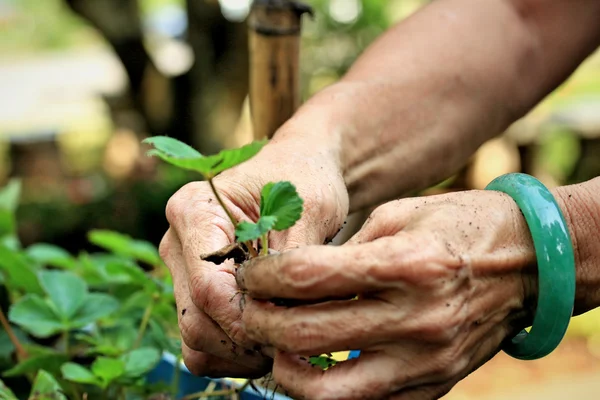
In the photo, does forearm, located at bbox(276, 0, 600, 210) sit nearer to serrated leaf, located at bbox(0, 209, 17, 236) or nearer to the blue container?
the blue container

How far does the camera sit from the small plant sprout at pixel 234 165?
537mm

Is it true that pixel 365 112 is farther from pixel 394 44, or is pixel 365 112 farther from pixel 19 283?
pixel 19 283

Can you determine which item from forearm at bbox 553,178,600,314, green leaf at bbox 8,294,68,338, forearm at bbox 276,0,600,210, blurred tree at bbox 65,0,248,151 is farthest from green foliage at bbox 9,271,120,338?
blurred tree at bbox 65,0,248,151

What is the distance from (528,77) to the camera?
1187 millimetres

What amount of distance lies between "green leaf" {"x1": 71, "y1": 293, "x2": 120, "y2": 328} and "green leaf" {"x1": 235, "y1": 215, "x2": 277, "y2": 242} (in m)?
0.45

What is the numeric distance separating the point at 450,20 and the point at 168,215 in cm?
62

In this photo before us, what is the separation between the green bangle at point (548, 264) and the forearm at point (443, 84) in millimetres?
376

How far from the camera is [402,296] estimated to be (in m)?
0.58

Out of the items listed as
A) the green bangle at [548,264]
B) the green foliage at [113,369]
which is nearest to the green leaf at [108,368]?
the green foliage at [113,369]

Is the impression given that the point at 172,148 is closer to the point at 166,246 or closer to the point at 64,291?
the point at 166,246

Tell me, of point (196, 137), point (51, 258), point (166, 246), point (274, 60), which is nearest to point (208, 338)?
point (166, 246)

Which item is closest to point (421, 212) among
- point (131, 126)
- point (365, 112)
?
point (365, 112)

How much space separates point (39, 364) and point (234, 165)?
51cm

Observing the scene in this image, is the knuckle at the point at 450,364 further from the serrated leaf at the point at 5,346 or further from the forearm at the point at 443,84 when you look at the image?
the serrated leaf at the point at 5,346
